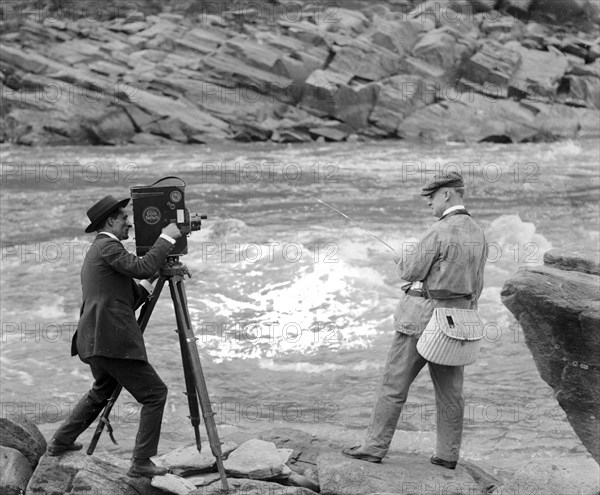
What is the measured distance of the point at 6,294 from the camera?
11.3 m

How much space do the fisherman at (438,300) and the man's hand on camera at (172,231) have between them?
132cm

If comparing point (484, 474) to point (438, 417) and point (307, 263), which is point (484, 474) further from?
point (307, 263)

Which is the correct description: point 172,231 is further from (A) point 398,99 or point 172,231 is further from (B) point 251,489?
(A) point 398,99

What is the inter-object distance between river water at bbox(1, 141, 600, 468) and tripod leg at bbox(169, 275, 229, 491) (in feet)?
7.42

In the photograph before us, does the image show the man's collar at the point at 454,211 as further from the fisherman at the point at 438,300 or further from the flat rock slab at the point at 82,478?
the flat rock slab at the point at 82,478

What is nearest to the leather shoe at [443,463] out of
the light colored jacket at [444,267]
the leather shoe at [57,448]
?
the light colored jacket at [444,267]

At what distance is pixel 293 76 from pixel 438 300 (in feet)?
96.2

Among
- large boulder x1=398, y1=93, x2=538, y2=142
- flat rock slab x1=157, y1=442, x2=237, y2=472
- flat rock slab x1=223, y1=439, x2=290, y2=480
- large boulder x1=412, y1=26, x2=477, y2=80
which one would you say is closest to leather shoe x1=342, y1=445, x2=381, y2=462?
flat rock slab x1=223, y1=439, x2=290, y2=480

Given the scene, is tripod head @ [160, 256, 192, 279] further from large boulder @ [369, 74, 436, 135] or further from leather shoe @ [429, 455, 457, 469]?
large boulder @ [369, 74, 436, 135]

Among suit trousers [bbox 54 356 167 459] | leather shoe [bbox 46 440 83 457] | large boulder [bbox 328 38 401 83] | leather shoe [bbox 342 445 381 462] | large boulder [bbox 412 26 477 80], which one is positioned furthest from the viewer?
large boulder [bbox 412 26 477 80]

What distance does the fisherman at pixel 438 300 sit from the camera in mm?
5285

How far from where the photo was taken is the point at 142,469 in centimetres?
504

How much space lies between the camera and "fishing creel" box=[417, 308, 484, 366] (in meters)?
5.18

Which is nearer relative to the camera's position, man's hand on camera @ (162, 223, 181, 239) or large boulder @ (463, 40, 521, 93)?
man's hand on camera @ (162, 223, 181, 239)
